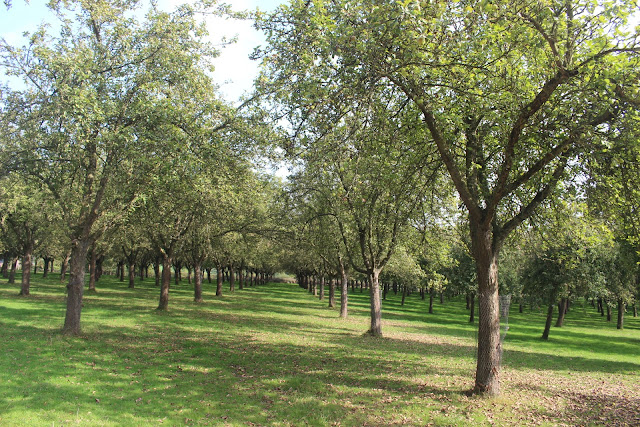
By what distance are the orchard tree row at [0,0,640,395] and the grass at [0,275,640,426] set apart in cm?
162

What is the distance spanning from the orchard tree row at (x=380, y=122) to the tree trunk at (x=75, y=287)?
0.16 feet

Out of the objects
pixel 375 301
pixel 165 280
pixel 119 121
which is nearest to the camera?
pixel 119 121

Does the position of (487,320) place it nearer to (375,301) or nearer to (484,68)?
(484,68)

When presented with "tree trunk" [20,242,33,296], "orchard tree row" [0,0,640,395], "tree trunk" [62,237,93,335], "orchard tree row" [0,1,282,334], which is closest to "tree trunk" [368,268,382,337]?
"orchard tree row" [0,0,640,395]

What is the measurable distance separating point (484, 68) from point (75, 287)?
14708 millimetres

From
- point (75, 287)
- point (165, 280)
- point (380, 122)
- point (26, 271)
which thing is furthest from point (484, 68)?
point (26, 271)

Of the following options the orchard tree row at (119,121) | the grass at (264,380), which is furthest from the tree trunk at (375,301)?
the orchard tree row at (119,121)

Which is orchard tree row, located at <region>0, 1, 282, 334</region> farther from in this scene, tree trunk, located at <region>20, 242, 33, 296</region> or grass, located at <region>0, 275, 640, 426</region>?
tree trunk, located at <region>20, 242, 33, 296</region>

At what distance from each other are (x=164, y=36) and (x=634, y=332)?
152 ft

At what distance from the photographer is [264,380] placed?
1050cm

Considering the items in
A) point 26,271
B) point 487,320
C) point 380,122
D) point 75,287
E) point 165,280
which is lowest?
point 26,271

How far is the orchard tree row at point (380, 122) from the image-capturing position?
739 cm

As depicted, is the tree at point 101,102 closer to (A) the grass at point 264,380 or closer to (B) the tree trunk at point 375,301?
(A) the grass at point 264,380

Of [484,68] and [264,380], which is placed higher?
[484,68]
